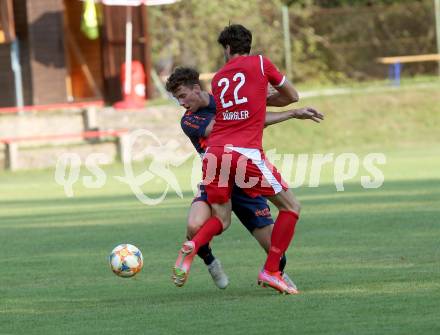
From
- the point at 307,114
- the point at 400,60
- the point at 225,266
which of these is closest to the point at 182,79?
the point at 307,114

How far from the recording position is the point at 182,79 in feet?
28.0

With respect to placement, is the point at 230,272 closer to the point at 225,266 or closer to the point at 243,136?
the point at 225,266

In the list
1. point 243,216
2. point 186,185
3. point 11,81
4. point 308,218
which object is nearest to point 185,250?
point 243,216

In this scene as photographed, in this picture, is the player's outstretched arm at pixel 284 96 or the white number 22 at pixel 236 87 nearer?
the white number 22 at pixel 236 87

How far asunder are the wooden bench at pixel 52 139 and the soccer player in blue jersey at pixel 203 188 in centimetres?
1678

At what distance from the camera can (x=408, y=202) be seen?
14.9 meters

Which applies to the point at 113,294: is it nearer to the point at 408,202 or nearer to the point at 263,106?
the point at 263,106

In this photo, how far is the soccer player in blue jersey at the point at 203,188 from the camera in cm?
854

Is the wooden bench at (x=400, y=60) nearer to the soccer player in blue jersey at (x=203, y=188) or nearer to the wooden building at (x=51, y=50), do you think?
the wooden building at (x=51, y=50)

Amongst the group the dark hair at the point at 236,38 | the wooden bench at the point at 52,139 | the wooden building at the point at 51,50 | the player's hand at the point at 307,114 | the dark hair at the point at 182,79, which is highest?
the dark hair at the point at 236,38

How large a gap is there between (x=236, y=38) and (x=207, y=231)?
1.36 metres

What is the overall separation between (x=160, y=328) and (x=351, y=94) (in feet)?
73.2

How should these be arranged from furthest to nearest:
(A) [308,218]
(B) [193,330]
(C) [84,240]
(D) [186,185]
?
(D) [186,185]
(A) [308,218]
(C) [84,240]
(B) [193,330]

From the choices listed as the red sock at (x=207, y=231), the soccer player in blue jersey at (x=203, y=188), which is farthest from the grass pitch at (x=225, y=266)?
the red sock at (x=207, y=231)
